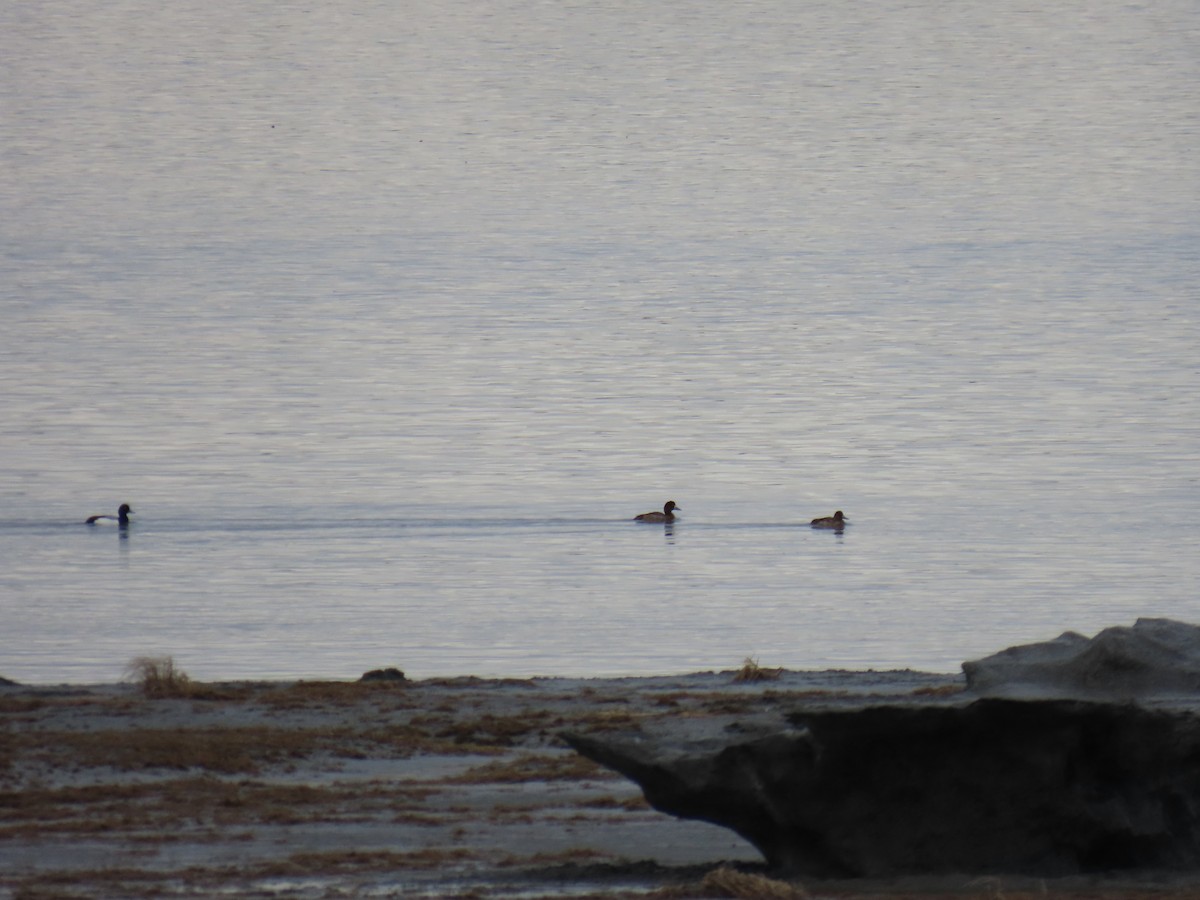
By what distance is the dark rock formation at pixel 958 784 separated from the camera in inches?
604

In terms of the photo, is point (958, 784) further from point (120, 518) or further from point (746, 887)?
point (120, 518)

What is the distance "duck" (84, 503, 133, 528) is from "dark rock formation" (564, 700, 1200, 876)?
3937cm

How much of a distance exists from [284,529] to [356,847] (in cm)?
3863

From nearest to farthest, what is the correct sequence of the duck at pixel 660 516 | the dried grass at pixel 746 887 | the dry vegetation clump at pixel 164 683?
the dried grass at pixel 746 887 → the dry vegetation clump at pixel 164 683 → the duck at pixel 660 516

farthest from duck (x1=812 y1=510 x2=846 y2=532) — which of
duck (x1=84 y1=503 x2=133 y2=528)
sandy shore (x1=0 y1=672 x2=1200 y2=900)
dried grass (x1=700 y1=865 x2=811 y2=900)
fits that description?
dried grass (x1=700 y1=865 x2=811 y2=900)

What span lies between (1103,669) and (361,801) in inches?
233

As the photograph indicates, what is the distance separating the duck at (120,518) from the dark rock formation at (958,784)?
39369 millimetres

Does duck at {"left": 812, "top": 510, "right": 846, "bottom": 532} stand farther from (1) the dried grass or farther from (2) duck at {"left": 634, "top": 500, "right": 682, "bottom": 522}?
(1) the dried grass

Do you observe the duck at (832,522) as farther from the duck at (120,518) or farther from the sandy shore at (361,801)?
the sandy shore at (361,801)

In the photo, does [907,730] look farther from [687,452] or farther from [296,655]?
[687,452]

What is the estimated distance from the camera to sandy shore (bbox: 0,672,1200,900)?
15414 mm

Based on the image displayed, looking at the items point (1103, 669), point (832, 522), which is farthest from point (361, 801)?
point (832, 522)

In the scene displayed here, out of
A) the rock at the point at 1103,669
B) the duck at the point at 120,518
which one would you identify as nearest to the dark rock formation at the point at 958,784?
the rock at the point at 1103,669

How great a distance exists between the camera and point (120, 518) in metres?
54.3
